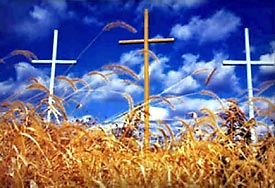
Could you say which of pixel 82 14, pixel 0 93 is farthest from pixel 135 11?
pixel 0 93

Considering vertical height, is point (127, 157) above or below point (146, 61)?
below

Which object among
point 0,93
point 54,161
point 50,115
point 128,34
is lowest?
point 54,161

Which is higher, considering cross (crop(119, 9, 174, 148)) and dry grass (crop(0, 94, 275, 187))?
cross (crop(119, 9, 174, 148))

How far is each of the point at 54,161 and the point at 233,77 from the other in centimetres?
67

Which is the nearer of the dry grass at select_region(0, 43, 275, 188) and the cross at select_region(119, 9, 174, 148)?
the dry grass at select_region(0, 43, 275, 188)

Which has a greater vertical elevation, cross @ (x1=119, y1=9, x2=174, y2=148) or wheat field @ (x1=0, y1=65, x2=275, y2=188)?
cross @ (x1=119, y1=9, x2=174, y2=148)

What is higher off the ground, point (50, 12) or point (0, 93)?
point (50, 12)

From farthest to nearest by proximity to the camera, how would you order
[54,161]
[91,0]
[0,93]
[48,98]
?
[91,0], [0,93], [48,98], [54,161]

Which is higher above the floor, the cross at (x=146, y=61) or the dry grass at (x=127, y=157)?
the cross at (x=146, y=61)

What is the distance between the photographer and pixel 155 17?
1.27 metres

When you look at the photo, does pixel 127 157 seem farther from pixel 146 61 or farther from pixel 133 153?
pixel 146 61

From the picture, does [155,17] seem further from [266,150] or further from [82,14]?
[266,150]

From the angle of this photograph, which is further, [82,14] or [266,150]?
[82,14]

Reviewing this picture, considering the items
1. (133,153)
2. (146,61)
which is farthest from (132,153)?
(146,61)
